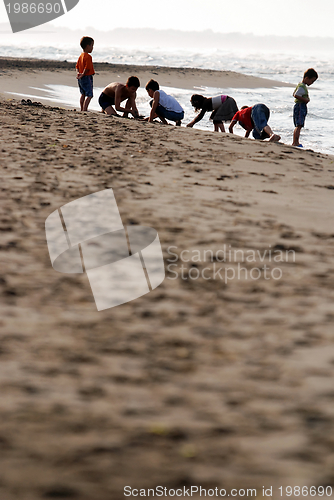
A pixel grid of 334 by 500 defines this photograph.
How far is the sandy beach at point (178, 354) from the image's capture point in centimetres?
148

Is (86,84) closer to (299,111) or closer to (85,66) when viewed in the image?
(85,66)

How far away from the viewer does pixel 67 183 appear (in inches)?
169

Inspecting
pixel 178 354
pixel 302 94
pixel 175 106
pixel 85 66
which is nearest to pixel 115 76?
pixel 85 66

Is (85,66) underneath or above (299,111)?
above

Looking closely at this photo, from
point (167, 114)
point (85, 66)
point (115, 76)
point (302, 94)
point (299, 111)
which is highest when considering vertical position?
point (115, 76)

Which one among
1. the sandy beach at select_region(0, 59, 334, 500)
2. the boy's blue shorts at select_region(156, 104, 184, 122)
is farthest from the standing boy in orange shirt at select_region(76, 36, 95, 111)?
the sandy beach at select_region(0, 59, 334, 500)

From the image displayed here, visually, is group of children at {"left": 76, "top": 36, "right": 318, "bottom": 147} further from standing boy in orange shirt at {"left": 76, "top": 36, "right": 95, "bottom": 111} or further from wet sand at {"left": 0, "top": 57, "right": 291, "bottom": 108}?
wet sand at {"left": 0, "top": 57, "right": 291, "bottom": 108}

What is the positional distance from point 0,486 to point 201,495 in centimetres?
64

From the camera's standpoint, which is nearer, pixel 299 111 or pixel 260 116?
pixel 299 111

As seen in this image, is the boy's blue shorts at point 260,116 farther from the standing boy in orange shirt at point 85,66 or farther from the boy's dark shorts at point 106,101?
the standing boy in orange shirt at point 85,66

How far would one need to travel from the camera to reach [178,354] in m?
2.05

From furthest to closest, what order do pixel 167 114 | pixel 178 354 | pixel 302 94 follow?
pixel 167 114
pixel 302 94
pixel 178 354

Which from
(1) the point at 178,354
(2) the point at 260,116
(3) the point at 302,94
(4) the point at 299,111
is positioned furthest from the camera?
(2) the point at 260,116

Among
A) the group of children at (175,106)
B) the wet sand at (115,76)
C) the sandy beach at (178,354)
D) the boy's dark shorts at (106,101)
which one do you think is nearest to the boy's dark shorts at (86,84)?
the group of children at (175,106)
